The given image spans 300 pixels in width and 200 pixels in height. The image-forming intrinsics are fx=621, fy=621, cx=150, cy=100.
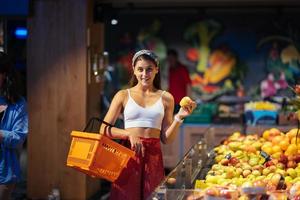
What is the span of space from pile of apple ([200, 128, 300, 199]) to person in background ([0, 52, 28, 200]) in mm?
1283

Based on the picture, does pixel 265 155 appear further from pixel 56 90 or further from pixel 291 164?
pixel 56 90

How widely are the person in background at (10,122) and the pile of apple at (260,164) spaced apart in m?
1.28

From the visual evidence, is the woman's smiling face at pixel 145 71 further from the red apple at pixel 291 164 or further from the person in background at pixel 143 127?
the red apple at pixel 291 164

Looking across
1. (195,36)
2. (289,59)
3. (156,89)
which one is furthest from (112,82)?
(156,89)

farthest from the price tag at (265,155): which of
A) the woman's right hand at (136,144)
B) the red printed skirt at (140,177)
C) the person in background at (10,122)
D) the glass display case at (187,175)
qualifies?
the person in background at (10,122)

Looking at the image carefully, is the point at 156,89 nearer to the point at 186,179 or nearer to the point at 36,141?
the point at 186,179

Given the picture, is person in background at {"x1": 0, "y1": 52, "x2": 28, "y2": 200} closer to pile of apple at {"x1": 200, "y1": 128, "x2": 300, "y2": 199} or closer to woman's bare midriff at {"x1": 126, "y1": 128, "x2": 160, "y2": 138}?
woman's bare midriff at {"x1": 126, "y1": 128, "x2": 160, "y2": 138}

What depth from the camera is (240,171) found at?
399cm

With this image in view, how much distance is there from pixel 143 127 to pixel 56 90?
318 cm

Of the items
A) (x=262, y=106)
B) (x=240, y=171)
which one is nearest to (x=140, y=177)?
(x=240, y=171)

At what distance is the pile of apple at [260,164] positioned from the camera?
141 inches

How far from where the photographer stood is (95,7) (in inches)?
292

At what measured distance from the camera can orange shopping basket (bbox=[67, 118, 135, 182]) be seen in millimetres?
3828

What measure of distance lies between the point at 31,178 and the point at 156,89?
3410 mm
